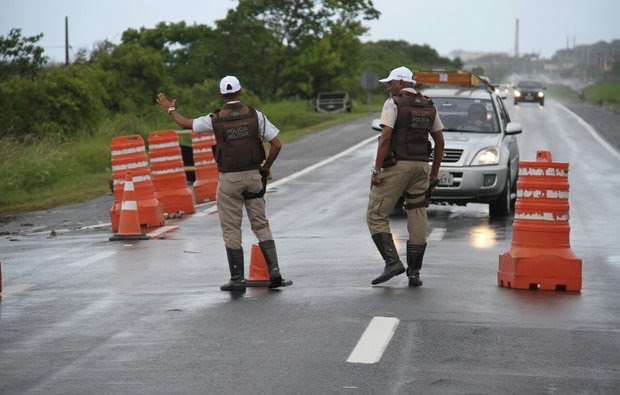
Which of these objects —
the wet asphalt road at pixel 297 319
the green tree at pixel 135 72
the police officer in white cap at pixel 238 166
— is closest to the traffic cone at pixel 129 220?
the wet asphalt road at pixel 297 319

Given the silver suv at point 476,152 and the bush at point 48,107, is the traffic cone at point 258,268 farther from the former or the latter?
the bush at point 48,107

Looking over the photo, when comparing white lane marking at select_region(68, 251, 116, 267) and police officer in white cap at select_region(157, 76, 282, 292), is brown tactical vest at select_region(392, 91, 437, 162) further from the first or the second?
white lane marking at select_region(68, 251, 116, 267)

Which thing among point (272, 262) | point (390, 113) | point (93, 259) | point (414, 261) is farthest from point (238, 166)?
point (93, 259)

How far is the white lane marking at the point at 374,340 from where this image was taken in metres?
8.04

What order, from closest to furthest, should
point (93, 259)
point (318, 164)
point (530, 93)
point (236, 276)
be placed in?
point (236, 276), point (93, 259), point (318, 164), point (530, 93)

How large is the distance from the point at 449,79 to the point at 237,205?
10.7 meters

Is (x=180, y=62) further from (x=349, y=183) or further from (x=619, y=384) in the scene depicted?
(x=619, y=384)

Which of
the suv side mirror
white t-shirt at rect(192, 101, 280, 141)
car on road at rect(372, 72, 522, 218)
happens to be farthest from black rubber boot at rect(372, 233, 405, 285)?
the suv side mirror

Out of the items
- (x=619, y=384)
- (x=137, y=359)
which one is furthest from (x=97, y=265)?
(x=619, y=384)

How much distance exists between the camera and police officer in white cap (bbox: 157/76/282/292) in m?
11.1

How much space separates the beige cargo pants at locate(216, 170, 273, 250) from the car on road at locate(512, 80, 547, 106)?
59987 mm

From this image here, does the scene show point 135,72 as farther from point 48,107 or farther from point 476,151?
point 476,151

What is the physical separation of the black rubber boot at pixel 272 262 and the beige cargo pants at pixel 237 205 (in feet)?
0.20

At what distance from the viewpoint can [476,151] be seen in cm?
1820
